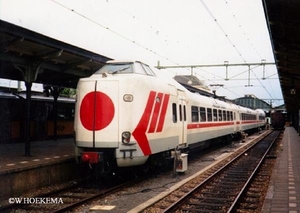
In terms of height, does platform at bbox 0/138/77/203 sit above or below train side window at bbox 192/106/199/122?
below

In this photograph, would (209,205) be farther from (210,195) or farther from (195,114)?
(195,114)

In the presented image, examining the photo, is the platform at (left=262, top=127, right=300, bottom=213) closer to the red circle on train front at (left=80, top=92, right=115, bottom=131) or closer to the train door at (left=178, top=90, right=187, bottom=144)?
the train door at (left=178, top=90, right=187, bottom=144)

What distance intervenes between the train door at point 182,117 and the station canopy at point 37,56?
303 centimetres

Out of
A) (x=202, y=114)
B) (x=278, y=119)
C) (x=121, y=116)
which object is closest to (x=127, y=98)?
(x=121, y=116)

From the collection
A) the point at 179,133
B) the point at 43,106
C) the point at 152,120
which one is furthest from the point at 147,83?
the point at 43,106

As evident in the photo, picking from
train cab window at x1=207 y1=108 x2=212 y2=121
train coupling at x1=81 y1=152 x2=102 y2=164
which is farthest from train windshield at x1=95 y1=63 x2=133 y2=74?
train cab window at x1=207 y1=108 x2=212 y2=121

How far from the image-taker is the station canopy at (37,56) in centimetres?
Result: 951

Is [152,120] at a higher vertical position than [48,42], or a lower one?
lower

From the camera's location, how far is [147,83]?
9789 mm

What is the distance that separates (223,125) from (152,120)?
12.4 meters

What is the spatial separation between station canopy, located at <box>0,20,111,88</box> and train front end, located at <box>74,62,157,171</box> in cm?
188

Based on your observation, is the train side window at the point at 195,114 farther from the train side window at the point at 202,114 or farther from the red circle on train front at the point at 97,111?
the red circle on train front at the point at 97,111

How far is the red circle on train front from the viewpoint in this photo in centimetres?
916

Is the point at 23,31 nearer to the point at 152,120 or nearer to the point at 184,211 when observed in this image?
the point at 152,120
